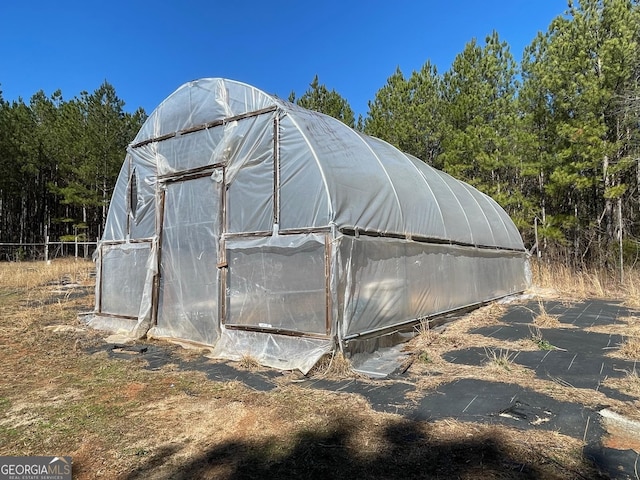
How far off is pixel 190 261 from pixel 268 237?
1746 millimetres

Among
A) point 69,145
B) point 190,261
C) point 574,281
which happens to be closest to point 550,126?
point 574,281

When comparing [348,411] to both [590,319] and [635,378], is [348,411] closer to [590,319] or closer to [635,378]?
[635,378]

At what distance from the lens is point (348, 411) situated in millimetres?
3363

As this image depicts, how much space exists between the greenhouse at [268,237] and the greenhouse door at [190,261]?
2cm

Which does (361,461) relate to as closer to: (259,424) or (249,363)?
(259,424)

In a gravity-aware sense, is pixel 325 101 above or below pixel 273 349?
above

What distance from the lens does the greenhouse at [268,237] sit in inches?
192

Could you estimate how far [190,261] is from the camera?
634cm

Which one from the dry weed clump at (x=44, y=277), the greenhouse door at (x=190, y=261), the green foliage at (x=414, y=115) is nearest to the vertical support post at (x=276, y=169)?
the greenhouse door at (x=190, y=261)

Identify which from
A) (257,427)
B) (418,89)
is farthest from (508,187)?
(257,427)

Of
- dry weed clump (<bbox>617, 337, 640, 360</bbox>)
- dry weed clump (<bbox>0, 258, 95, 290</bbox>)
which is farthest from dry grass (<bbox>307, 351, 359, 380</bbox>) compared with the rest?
dry weed clump (<bbox>0, 258, 95, 290</bbox>)

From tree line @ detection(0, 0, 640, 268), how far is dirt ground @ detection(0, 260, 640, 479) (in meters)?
9.39

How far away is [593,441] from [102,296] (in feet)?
25.5

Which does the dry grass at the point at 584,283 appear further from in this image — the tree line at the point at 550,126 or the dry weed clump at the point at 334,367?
the dry weed clump at the point at 334,367
